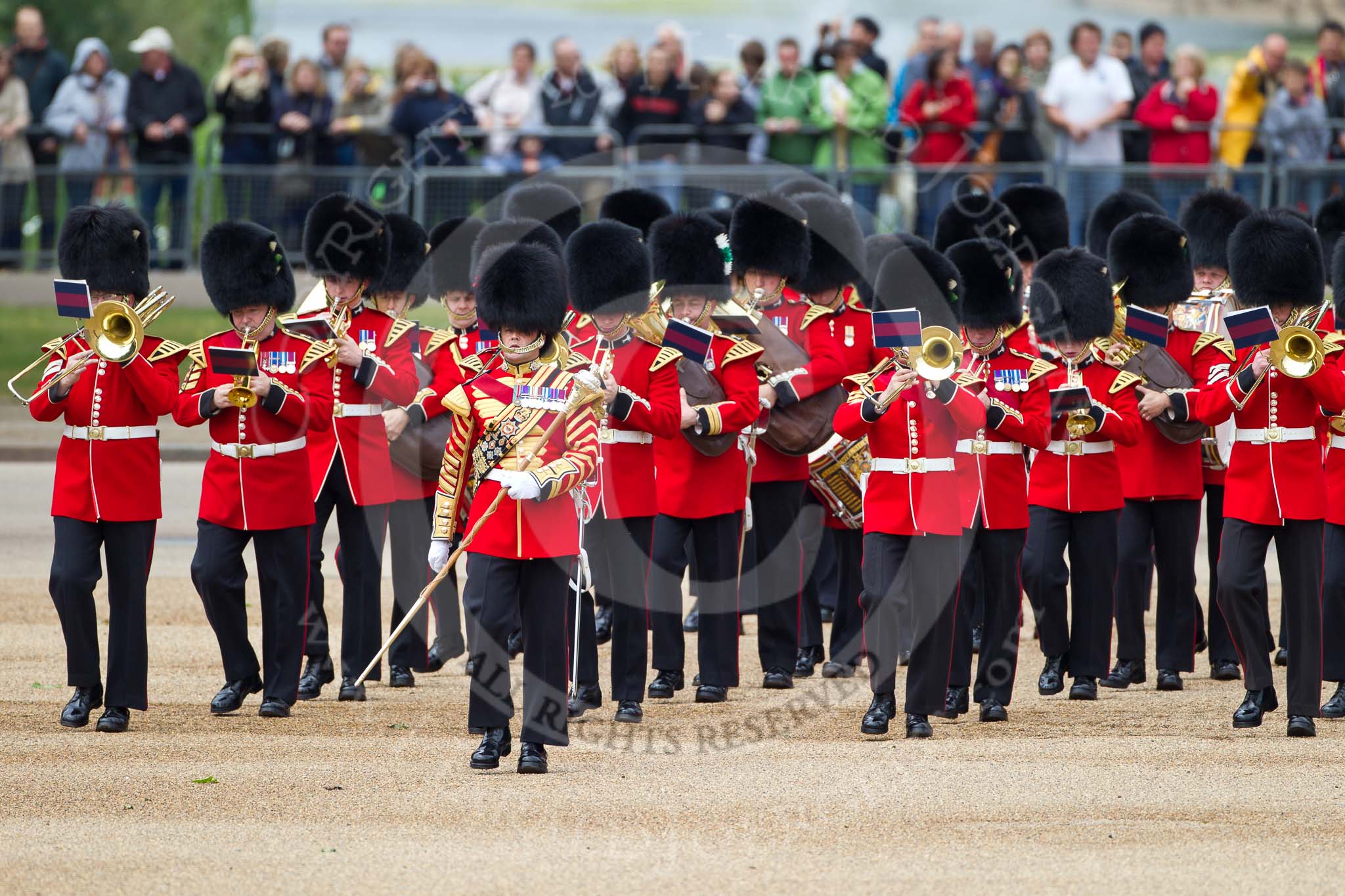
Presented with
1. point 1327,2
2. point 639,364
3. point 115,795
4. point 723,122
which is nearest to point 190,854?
point 115,795

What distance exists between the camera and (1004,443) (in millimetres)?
6898

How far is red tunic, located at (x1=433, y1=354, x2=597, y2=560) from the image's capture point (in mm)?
5863

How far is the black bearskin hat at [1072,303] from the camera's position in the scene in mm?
7117

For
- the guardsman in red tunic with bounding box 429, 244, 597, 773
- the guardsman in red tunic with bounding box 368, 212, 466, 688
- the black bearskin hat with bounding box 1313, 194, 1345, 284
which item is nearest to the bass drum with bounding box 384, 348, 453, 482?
the guardsman in red tunic with bounding box 368, 212, 466, 688

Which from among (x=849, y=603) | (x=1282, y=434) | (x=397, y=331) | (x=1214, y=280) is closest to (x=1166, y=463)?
(x=1282, y=434)

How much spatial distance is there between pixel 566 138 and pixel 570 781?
8.23 metres

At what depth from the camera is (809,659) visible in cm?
788

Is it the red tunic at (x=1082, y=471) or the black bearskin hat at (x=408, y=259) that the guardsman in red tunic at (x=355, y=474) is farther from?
the red tunic at (x=1082, y=471)

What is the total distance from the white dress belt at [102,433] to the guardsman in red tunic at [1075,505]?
294 cm

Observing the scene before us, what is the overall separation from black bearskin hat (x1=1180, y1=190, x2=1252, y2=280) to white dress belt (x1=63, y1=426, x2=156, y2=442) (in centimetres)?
409

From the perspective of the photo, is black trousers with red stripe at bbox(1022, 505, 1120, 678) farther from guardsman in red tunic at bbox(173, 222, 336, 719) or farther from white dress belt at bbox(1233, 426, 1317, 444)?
guardsman in red tunic at bbox(173, 222, 336, 719)

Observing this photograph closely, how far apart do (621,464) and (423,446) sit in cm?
97

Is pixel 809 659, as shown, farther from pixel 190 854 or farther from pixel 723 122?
pixel 723 122

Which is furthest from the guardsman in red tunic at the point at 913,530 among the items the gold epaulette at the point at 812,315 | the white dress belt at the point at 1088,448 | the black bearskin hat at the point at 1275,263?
the gold epaulette at the point at 812,315
